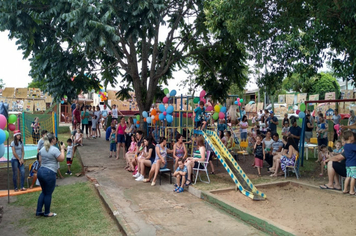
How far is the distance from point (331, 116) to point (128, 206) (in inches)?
491

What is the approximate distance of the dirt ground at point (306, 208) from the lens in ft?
17.6

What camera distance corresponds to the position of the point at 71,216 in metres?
6.30

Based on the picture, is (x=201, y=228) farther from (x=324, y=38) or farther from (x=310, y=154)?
(x=310, y=154)

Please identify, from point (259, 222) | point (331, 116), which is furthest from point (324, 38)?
point (331, 116)

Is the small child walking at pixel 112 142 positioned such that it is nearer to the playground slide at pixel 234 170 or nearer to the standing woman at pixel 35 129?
the playground slide at pixel 234 170

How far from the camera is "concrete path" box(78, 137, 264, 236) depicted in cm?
545

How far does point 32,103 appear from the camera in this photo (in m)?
30.8

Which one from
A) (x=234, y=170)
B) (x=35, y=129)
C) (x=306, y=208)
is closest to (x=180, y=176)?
(x=234, y=170)

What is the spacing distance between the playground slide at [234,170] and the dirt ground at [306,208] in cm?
17

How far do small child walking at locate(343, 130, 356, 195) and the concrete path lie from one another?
3.13 m

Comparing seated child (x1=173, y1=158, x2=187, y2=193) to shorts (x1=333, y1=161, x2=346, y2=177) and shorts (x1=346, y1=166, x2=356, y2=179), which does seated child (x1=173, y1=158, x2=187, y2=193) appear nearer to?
shorts (x1=333, y1=161, x2=346, y2=177)

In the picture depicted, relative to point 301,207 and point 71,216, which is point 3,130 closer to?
point 71,216

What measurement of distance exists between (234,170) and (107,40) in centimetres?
521

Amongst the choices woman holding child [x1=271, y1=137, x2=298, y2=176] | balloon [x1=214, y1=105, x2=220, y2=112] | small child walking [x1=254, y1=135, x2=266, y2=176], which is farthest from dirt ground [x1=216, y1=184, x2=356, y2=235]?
balloon [x1=214, y1=105, x2=220, y2=112]
